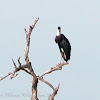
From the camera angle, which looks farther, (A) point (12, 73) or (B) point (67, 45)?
(B) point (67, 45)

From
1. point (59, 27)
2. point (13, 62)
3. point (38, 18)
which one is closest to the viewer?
point (13, 62)

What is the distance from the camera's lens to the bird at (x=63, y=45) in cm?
1733

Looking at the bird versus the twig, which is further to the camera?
the bird

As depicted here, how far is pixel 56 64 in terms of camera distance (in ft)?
50.6

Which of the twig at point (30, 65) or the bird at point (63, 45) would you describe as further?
the bird at point (63, 45)

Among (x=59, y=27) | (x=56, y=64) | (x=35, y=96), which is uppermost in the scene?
(x=59, y=27)

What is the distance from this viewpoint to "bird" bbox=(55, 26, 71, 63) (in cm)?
1733

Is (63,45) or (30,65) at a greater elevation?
(63,45)

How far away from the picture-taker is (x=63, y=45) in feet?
57.0

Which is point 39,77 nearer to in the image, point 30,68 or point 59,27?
point 30,68

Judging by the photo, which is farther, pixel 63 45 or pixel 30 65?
pixel 63 45

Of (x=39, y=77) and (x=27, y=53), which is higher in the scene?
(x=27, y=53)

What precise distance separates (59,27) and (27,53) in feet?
9.76

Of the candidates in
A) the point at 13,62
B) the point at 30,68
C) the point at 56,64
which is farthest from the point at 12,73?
the point at 56,64
